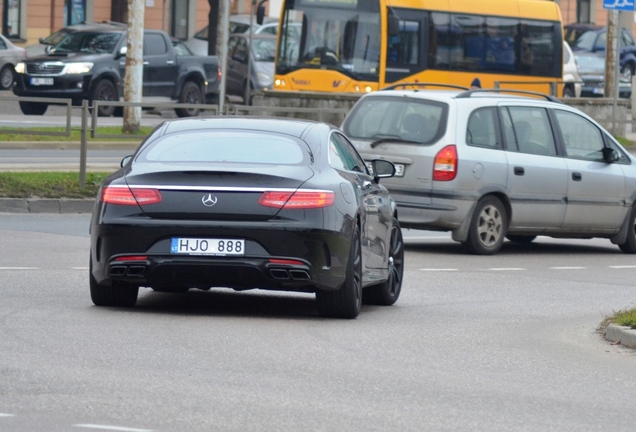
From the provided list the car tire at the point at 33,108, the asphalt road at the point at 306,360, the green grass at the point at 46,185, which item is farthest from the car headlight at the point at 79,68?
the asphalt road at the point at 306,360

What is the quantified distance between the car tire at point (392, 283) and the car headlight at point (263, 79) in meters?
31.9

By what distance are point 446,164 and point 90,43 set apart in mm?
21583

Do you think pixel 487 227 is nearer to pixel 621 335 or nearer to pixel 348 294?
pixel 348 294

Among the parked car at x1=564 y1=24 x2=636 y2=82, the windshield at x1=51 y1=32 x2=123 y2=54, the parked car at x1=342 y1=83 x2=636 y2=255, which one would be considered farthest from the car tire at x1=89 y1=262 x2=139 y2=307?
the parked car at x1=564 y1=24 x2=636 y2=82

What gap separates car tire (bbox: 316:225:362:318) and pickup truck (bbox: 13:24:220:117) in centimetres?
2451

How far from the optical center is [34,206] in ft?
64.8

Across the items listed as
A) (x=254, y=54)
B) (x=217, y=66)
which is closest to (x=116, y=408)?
(x=217, y=66)

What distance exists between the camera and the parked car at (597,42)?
176ft

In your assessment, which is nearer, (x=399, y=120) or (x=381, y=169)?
(x=381, y=169)

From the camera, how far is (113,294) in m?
11.0

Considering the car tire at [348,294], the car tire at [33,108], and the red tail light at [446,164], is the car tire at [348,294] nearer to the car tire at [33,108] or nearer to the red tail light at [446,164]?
the red tail light at [446,164]

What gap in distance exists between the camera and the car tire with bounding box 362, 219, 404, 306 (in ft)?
39.8

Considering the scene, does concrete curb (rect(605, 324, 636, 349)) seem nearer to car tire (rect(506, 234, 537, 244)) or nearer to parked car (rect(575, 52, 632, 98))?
car tire (rect(506, 234, 537, 244))

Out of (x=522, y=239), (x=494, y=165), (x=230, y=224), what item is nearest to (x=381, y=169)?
(x=230, y=224)
